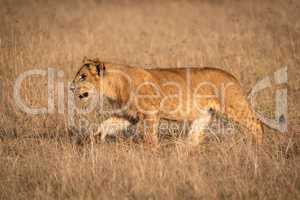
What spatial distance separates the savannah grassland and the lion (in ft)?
1.29

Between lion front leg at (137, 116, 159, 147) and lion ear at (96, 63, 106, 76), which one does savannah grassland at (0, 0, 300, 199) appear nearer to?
lion front leg at (137, 116, 159, 147)

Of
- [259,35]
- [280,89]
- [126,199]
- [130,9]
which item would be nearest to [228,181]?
[126,199]

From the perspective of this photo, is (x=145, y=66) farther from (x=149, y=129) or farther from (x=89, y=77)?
(x=149, y=129)

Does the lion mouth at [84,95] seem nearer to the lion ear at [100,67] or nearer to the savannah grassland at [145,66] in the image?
the lion ear at [100,67]

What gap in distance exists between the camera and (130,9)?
2025 cm

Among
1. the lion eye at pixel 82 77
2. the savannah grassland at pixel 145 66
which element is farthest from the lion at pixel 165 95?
the savannah grassland at pixel 145 66

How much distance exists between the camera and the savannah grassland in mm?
6535

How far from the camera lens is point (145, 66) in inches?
487

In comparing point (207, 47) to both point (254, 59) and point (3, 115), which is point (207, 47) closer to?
point (254, 59)

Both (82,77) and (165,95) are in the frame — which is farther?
(165,95)

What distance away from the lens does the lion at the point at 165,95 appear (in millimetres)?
8570

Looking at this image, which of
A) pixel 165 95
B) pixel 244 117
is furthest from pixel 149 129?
pixel 244 117

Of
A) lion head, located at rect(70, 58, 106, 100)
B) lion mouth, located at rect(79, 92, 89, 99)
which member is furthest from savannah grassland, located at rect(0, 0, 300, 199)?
lion head, located at rect(70, 58, 106, 100)

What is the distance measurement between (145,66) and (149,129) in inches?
158
